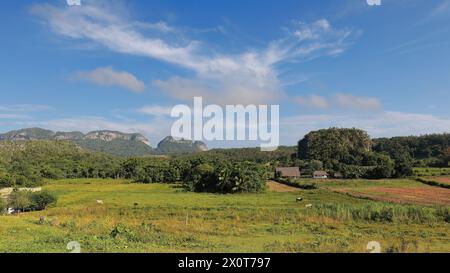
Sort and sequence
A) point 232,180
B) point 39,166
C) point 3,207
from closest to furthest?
point 3,207 < point 232,180 < point 39,166

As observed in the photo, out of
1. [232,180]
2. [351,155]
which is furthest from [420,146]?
[232,180]

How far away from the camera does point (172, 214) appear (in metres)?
30.5

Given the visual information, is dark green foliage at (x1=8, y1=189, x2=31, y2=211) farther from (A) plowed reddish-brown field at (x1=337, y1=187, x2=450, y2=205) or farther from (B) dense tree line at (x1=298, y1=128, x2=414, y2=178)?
(B) dense tree line at (x1=298, y1=128, x2=414, y2=178)

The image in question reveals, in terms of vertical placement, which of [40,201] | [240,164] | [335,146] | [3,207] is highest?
[335,146]

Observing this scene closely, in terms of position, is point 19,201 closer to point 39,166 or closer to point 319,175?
point 319,175

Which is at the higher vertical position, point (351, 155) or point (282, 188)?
point (351, 155)

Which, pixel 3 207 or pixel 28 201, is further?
pixel 28 201

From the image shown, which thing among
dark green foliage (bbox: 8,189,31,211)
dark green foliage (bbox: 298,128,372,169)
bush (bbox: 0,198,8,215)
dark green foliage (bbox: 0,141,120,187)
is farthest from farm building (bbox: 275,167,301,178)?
bush (bbox: 0,198,8,215)

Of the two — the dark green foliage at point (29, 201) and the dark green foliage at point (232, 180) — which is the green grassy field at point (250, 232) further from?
the dark green foliage at point (232, 180)

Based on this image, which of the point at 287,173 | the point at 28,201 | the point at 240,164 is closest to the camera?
the point at 28,201

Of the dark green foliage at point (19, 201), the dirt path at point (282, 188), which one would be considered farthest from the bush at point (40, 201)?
the dirt path at point (282, 188)
